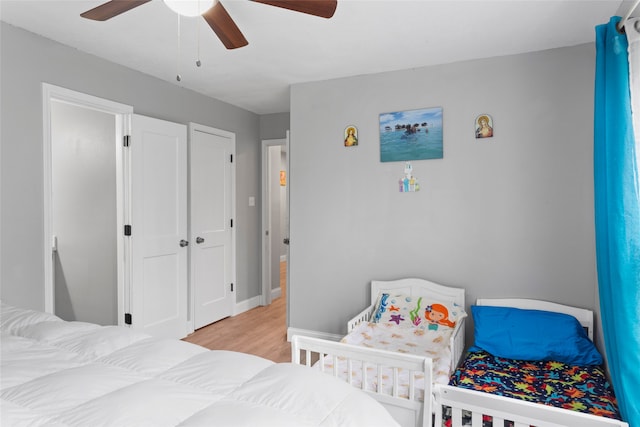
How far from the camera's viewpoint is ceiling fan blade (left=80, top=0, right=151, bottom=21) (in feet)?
6.10

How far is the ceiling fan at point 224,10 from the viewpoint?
1.80m

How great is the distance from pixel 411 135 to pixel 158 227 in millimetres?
2407

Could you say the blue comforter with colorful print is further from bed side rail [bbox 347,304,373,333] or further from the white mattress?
bed side rail [bbox 347,304,373,333]

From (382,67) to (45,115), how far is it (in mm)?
2579

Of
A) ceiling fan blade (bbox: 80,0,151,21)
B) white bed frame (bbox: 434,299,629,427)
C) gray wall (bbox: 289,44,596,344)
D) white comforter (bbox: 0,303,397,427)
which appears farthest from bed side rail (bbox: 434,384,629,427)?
ceiling fan blade (bbox: 80,0,151,21)

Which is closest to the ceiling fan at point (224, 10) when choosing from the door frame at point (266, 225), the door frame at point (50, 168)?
the door frame at point (50, 168)

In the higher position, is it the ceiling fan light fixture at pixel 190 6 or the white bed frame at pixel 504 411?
the ceiling fan light fixture at pixel 190 6

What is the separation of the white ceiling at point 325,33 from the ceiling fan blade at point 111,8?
1.29 ft

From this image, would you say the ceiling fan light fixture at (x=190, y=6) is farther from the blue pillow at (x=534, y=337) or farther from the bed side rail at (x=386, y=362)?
the blue pillow at (x=534, y=337)

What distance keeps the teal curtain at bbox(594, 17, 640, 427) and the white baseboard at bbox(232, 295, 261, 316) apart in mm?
3677

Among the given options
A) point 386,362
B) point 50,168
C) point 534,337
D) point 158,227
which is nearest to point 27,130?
point 50,168


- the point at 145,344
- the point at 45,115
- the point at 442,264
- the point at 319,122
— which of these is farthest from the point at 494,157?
the point at 45,115

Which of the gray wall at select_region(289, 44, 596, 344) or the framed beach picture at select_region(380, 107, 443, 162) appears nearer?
the gray wall at select_region(289, 44, 596, 344)

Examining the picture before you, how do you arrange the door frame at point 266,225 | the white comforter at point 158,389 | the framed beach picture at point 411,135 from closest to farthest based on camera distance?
the white comforter at point 158,389 → the framed beach picture at point 411,135 → the door frame at point 266,225
